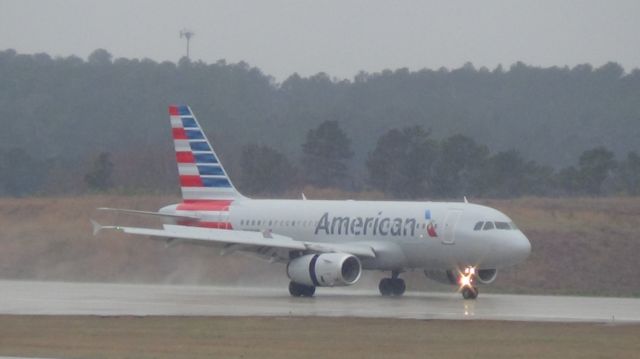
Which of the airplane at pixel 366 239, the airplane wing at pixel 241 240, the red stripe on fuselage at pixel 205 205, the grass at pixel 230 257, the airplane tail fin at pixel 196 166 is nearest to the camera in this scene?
the airplane at pixel 366 239

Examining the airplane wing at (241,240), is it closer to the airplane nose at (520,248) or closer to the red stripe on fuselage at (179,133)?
the airplane nose at (520,248)

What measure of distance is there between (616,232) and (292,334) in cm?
3158

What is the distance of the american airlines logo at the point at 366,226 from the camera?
41.8 m

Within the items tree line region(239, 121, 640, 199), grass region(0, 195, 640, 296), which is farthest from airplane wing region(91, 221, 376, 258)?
tree line region(239, 121, 640, 199)

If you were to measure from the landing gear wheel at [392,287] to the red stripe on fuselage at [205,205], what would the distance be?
6.36 m

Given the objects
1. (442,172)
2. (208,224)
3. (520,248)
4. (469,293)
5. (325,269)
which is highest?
(520,248)

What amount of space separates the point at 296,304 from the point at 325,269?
274 centimetres

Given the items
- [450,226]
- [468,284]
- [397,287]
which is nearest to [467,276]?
[468,284]

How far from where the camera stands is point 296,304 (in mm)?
37438

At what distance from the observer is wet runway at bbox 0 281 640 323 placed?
32.8m

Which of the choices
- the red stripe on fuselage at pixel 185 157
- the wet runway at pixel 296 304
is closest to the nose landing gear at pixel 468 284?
the wet runway at pixel 296 304

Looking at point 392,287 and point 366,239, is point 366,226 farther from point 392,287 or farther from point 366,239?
point 392,287

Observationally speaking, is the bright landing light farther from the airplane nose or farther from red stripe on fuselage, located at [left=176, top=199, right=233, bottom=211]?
red stripe on fuselage, located at [left=176, top=199, right=233, bottom=211]

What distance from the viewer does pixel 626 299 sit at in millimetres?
41500
